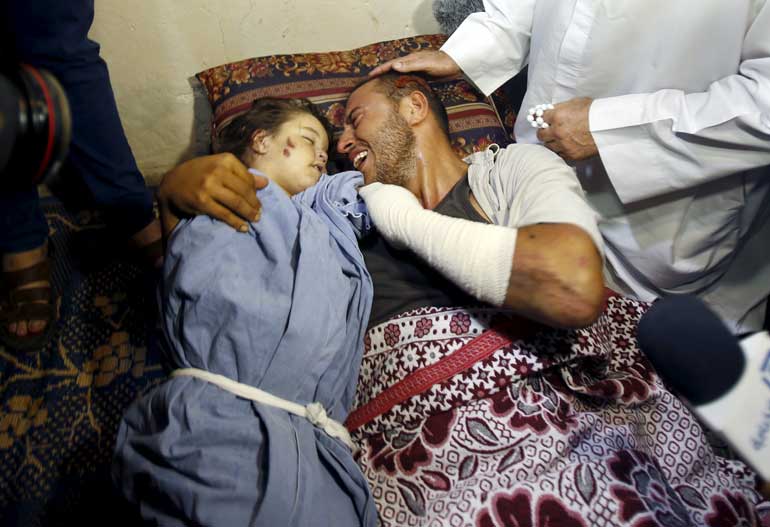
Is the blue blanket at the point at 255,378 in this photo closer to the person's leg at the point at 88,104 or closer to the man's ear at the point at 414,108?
the man's ear at the point at 414,108

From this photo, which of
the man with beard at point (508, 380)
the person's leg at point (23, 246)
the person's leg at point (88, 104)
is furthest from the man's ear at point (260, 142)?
the person's leg at point (23, 246)

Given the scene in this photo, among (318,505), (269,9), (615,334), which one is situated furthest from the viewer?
(269,9)

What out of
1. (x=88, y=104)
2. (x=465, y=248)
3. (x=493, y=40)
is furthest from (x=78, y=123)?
(x=493, y=40)

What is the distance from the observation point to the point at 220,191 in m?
1.13

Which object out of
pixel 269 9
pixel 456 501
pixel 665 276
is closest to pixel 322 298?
pixel 456 501

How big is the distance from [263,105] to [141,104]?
0.82m

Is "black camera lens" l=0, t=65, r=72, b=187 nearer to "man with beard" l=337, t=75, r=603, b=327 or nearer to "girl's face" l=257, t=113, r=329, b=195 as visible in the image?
"man with beard" l=337, t=75, r=603, b=327

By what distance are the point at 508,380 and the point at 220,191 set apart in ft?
2.51

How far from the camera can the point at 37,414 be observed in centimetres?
140

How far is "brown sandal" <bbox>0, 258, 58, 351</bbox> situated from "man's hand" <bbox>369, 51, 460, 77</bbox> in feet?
Answer: 4.28

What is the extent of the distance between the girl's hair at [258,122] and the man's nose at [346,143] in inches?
3.4

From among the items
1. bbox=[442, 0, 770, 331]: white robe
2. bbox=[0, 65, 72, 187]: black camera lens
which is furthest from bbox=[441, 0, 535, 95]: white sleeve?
bbox=[0, 65, 72, 187]: black camera lens

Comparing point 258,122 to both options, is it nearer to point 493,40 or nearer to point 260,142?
point 260,142

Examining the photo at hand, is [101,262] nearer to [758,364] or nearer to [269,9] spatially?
[269,9]
